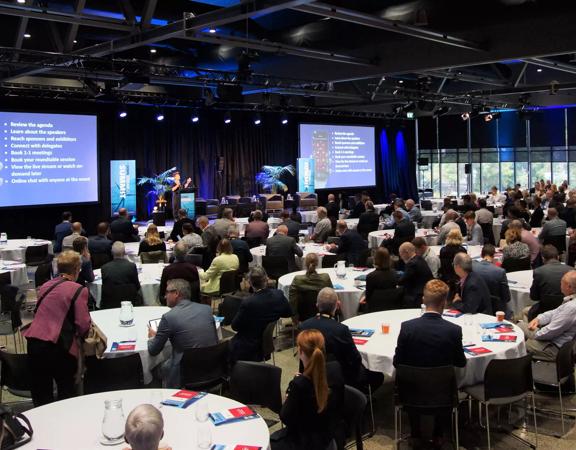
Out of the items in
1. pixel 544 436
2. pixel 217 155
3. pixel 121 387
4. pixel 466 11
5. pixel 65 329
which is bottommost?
pixel 544 436

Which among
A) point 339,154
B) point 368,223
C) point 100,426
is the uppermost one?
point 339,154

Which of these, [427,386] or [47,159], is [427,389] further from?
[47,159]

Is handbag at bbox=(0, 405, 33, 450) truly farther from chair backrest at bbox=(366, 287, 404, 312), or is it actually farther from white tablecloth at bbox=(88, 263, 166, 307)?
white tablecloth at bbox=(88, 263, 166, 307)

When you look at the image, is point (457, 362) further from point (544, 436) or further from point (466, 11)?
point (466, 11)

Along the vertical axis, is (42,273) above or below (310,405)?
above

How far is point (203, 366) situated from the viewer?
5.17 metres

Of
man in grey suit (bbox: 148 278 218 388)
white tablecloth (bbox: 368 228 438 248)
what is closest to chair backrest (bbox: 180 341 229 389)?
man in grey suit (bbox: 148 278 218 388)

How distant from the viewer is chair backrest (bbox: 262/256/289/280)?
9.81m

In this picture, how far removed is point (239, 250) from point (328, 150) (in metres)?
15.7

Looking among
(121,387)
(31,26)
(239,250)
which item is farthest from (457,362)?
(31,26)

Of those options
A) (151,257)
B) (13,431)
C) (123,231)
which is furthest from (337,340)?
(123,231)

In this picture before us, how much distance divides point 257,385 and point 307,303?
2902 mm

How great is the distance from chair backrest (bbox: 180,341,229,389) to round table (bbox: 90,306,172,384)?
506 millimetres

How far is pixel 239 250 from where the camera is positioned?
977cm
